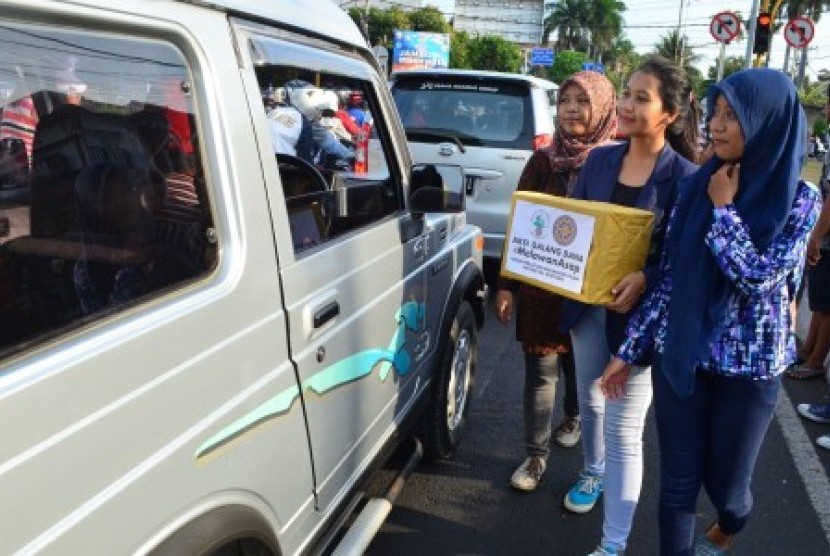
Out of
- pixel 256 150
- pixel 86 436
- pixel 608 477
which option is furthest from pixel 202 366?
pixel 608 477

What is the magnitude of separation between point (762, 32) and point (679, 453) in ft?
48.4

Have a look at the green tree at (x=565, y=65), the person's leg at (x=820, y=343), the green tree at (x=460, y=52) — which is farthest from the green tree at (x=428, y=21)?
the person's leg at (x=820, y=343)

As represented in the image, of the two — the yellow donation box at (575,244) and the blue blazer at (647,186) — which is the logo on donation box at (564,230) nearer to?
the yellow donation box at (575,244)

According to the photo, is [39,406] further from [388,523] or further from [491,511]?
[491,511]

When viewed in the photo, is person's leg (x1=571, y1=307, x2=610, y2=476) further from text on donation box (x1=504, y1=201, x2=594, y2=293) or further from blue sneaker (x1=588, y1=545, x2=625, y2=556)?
blue sneaker (x1=588, y1=545, x2=625, y2=556)

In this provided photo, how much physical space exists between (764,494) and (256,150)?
2943mm

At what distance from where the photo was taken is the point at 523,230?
8.91ft

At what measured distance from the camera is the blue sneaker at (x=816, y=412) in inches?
168

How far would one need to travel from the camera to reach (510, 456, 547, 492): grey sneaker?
11.1ft

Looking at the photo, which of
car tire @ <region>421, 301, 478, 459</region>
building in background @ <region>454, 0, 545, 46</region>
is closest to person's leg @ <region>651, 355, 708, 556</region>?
car tire @ <region>421, 301, 478, 459</region>

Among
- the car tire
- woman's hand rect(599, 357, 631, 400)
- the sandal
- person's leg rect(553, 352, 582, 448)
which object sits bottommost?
the sandal

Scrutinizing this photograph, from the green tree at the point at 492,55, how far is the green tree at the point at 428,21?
9.31 feet

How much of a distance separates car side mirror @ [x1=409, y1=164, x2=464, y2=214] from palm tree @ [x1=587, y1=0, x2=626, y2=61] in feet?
289

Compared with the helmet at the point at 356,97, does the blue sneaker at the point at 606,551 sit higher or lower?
lower
